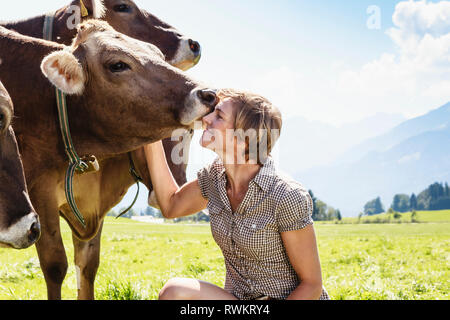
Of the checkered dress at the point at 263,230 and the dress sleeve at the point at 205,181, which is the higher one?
the dress sleeve at the point at 205,181

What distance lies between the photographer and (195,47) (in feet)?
15.1

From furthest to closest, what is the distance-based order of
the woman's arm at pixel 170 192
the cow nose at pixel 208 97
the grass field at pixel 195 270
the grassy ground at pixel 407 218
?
the grassy ground at pixel 407 218 < the grass field at pixel 195 270 < the woman's arm at pixel 170 192 < the cow nose at pixel 208 97

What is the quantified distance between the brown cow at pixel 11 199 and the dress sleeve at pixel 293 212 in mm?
1438

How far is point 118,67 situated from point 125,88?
16 centimetres

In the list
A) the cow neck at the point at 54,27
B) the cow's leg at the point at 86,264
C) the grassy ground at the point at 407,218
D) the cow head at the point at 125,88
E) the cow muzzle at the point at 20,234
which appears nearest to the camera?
the cow muzzle at the point at 20,234

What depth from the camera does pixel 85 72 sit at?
3.35 meters

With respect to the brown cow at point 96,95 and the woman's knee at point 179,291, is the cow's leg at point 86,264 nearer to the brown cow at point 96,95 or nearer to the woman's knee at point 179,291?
the brown cow at point 96,95

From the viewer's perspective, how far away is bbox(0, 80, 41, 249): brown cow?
256 centimetres

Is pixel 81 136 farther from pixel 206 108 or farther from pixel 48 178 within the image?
pixel 206 108

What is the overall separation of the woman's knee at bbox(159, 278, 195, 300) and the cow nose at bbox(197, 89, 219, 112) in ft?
3.75

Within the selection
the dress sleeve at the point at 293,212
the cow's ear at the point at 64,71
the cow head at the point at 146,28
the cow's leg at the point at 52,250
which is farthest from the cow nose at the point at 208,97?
the cow's leg at the point at 52,250

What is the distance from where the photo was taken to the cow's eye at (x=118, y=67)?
3.30 meters

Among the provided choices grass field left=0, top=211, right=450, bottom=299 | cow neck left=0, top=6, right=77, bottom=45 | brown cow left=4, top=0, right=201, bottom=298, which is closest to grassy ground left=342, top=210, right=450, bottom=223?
grass field left=0, top=211, right=450, bottom=299
